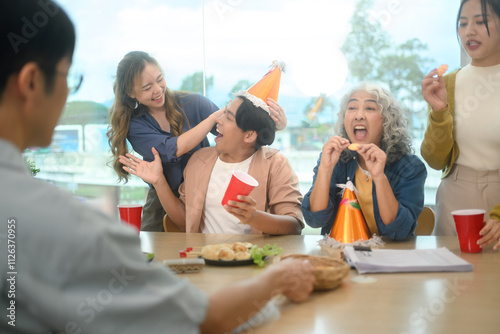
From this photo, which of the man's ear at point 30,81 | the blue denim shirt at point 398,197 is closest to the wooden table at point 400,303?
the blue denim shirt at point 398,197

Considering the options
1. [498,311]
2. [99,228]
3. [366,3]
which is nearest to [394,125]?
[498,311]

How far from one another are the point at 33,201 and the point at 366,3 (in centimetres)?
366

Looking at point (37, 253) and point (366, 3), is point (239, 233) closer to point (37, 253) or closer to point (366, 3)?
point (37, 253)

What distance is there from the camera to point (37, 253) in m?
0.71

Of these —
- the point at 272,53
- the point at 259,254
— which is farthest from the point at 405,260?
the point at 272,53

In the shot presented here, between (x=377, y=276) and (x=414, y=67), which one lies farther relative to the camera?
(x=414, y=67)

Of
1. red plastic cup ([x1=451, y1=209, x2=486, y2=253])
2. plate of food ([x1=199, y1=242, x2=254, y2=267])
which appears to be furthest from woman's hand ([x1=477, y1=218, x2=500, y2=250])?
plate of food ([x1=199, y1=242, x2=254, y2=267])

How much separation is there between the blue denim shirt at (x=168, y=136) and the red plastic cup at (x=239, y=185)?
72cm

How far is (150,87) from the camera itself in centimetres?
252

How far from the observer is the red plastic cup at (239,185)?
5.98ft

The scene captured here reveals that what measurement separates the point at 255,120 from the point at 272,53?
1.89 metres

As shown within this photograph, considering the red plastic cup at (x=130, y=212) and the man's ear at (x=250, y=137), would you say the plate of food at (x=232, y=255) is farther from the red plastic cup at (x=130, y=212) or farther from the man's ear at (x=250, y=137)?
the man's ear at (x=250, y=137)

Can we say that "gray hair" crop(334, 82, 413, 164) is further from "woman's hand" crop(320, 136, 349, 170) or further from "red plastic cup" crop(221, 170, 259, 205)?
"red plastic cup" crop(221, 170, 259, 205)

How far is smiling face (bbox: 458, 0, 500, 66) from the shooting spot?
2074 millimetres
